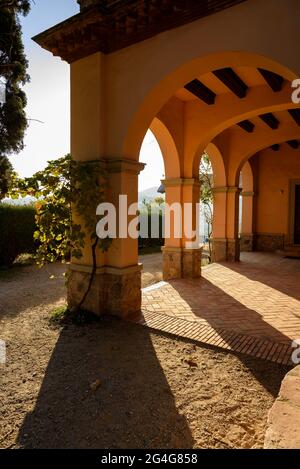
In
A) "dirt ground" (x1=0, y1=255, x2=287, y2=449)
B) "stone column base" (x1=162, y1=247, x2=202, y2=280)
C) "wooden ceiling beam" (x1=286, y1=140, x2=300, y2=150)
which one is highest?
"wooden ceiling beam" (x1=286, y1=140, x2=300, y2=150)

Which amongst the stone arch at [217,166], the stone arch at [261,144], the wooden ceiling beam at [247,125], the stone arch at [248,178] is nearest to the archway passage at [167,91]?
the wooden ceiling beam at [247,125]

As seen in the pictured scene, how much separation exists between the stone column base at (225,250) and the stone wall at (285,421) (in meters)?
8.25

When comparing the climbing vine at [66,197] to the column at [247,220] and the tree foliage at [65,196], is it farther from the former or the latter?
the column at [247,220]

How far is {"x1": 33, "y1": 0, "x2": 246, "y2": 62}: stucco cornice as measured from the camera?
4.01m

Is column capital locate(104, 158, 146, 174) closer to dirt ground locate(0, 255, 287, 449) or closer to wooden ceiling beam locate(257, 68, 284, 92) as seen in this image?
dirt ground locate(0, 255, 287, 449)

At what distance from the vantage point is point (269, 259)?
11.1 metres

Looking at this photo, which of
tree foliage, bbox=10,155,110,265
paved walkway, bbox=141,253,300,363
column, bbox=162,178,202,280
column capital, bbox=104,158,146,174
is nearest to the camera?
paved walkway, bbox=141,253,300,363

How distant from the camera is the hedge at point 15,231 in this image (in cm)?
1015

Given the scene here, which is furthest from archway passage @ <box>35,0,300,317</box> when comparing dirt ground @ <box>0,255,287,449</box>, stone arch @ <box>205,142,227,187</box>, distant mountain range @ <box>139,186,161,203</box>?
distant mountain range @ <box>139,186,161,203</box>

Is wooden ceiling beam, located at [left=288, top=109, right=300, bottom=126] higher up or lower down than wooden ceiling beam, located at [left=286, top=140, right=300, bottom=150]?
lower down

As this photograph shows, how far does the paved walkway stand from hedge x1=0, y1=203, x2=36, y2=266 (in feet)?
20.2

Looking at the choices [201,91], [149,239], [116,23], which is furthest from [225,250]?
[116,23]

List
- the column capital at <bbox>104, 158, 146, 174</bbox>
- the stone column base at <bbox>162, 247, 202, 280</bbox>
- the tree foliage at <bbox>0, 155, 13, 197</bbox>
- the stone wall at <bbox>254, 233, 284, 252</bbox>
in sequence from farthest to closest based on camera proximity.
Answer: the stone wall at <bbox>254, 233, 284, 252</bbox>, the tree foliage at <bbox>0, 155, 13, 197</bbox>, the stone column base at <bbox>162, 247, 202, 280</bbox>, the column capital at <bbox>104, 158, 146, 174</bbox>
